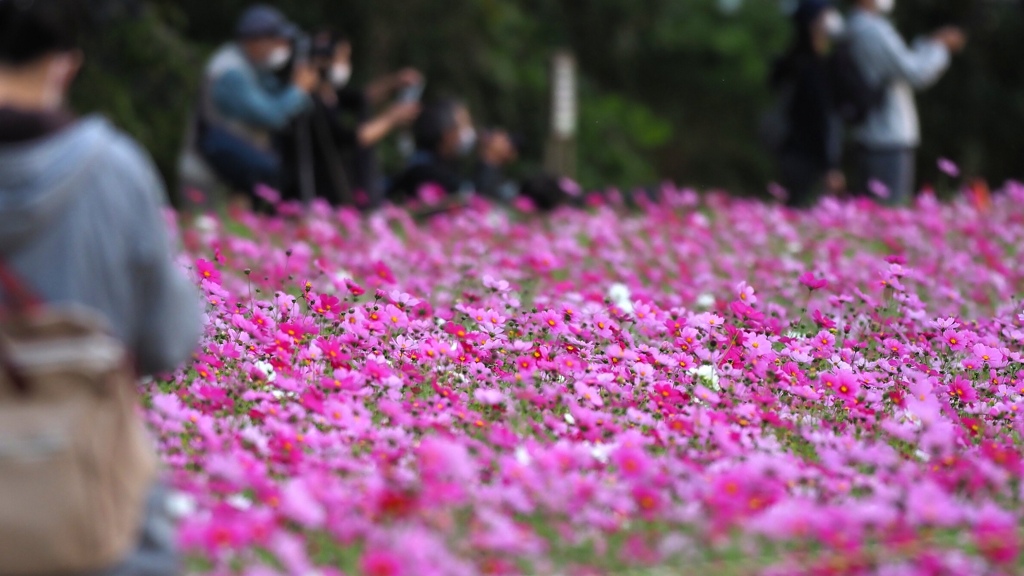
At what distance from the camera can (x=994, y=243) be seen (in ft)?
25.9

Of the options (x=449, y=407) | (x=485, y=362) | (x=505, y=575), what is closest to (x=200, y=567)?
(x=505, y=575)

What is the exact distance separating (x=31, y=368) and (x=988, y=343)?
3140 mm

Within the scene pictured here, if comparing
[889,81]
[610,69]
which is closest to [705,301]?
[889,81]

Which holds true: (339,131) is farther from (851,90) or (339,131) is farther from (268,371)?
(268,371)

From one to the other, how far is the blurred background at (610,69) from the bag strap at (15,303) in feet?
31.6

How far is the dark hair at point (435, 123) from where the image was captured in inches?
395

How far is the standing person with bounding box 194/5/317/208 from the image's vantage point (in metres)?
7.90

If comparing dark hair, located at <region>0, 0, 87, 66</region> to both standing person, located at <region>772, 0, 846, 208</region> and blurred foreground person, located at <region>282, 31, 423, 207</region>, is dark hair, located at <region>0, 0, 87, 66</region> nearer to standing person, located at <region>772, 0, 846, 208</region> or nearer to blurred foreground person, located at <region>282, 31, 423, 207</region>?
blurred foreground person, located at <region>282, 31, 423, 207</region>

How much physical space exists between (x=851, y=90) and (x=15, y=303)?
7540mm

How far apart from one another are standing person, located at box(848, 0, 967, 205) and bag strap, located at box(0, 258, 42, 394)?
24.2ft

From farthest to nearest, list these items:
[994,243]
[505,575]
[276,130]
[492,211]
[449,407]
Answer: [492,211]
[276,130]
[994,243]
[449,407]
[505,575]

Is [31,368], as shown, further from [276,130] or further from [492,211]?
[492,211]

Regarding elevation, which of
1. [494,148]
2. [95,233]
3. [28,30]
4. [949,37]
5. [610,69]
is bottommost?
[95,233]

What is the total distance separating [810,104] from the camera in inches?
382
